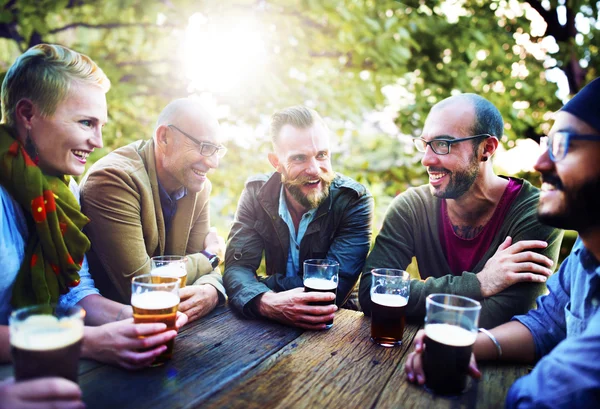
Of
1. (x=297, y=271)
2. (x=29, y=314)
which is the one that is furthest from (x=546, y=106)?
(x=29, y=314)

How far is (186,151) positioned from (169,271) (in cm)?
98

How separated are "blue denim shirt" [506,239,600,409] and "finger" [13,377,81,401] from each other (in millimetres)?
1296

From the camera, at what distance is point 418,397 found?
1.36m

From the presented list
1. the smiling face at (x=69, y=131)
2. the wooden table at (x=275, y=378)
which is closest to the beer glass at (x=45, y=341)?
the wooden table at (x=275, y=378)

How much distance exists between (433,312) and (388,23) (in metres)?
2.73

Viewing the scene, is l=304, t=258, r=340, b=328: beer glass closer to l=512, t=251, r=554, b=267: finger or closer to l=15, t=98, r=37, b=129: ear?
l=512, t=251, r=554, b=267: finger

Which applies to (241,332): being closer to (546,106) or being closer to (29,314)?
(29,314)

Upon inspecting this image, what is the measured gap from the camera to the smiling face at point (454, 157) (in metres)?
2.35

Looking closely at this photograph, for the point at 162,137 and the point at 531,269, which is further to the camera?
the point at 162,137

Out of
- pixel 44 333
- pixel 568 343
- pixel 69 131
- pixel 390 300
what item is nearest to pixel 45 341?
pixel 44 333

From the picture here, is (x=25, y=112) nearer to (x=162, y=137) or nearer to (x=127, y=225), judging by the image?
(x=127, y=225)

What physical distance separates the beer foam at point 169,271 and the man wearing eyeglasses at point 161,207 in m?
0.10

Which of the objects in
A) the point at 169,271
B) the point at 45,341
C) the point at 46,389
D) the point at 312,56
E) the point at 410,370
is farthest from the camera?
the point at 312,56

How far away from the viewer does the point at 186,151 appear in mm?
2688
